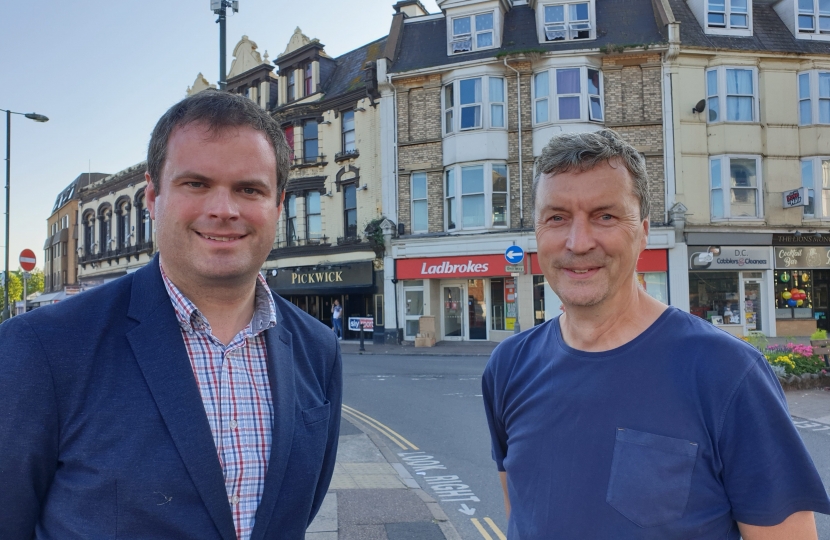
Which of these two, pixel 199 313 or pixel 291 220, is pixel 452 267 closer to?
pixel 291 220

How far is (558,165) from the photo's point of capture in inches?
77.8

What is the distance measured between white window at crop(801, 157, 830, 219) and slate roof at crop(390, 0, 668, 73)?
6.82m

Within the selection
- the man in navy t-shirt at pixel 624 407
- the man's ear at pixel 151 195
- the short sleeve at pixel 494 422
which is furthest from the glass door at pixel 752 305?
the man's ear at pixel 151 195

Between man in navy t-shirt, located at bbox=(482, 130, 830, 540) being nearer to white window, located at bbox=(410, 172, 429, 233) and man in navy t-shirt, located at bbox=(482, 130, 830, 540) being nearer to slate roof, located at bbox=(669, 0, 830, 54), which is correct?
white window, located at bbox=(410, 172, 429, 233)

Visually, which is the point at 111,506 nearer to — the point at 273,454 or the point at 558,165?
the point at 273,454

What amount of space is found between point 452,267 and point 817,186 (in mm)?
12974

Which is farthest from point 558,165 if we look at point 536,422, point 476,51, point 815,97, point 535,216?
point 815,97

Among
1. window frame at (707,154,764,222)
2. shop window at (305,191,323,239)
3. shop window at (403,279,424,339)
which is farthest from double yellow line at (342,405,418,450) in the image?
window frame at (707,154,764,222)

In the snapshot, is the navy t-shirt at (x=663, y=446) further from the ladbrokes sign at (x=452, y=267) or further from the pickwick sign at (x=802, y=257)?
the pickwick sign at (x=802, y=257)

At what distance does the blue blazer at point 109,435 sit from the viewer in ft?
4.99

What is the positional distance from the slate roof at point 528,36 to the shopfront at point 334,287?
8041 mm

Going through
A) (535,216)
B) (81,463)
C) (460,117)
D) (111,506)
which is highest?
(460,117)

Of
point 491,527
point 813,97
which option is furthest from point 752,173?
point 491,527

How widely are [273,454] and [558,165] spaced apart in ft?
4.50
